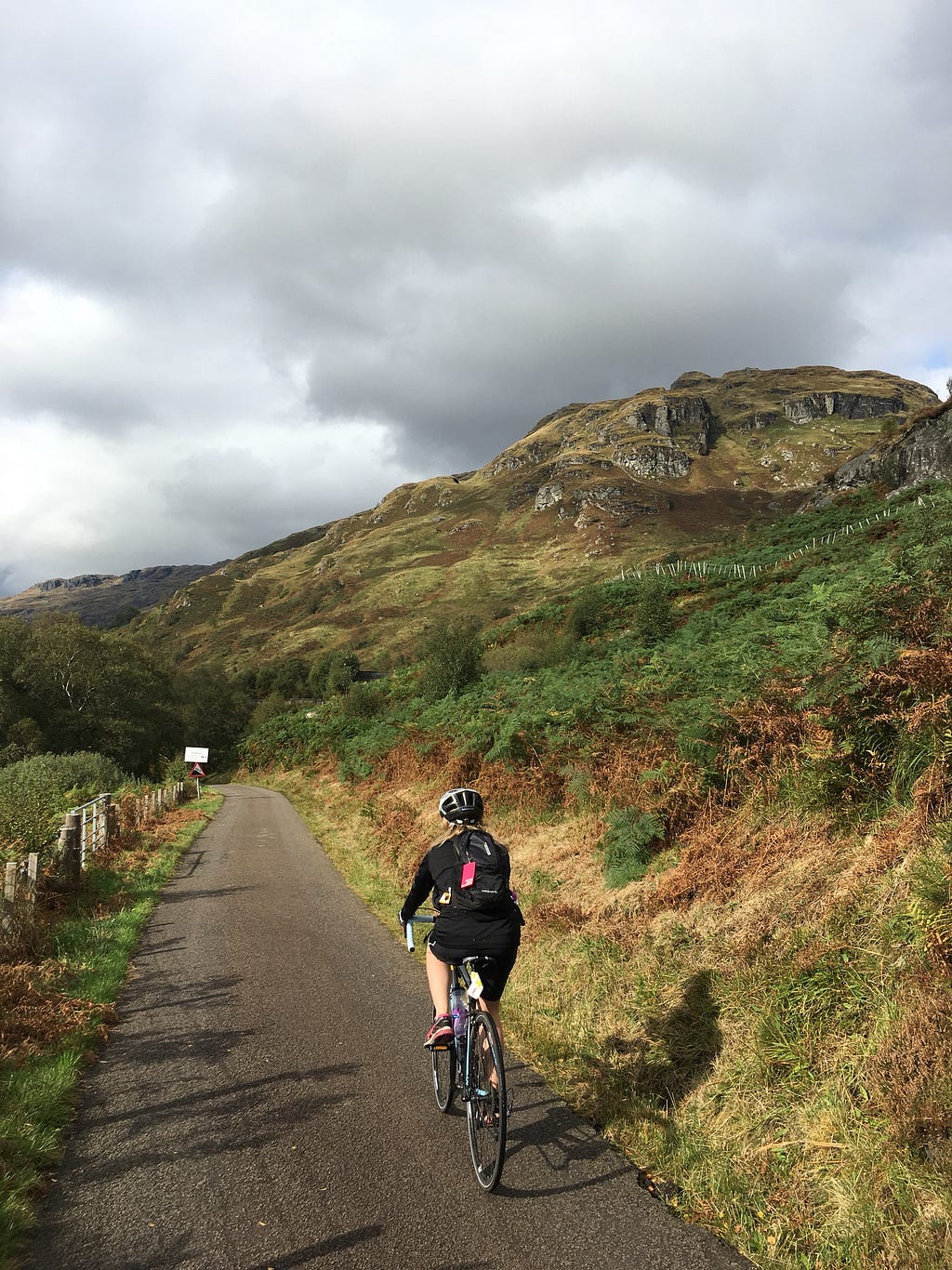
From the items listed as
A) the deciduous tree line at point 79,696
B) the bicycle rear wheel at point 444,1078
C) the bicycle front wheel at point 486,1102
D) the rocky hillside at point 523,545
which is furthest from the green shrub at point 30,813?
the rocky hillside at point 523,545

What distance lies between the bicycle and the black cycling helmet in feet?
3.17

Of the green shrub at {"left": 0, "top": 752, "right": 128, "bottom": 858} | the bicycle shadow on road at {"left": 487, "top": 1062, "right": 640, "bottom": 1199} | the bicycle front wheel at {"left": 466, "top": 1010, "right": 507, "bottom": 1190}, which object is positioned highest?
the green shrub at {"left": 0, "top": 752, "right": 128, "bottom": 858}

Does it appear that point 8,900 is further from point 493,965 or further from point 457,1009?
point 493,965

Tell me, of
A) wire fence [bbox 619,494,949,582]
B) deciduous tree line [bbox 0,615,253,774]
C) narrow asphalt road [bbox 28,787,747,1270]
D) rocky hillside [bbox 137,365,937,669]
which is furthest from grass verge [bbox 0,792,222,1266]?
rocky hillside [bbox 137,365,937,669]

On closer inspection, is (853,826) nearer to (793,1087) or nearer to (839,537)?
(793,1087)

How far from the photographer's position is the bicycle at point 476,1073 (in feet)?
13.3

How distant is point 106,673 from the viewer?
144 feet

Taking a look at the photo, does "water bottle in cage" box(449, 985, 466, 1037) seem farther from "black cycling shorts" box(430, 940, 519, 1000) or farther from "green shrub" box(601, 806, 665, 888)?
"green shrub" box(601, 806, 665, 888)

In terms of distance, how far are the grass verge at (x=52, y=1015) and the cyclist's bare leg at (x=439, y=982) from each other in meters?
2.62

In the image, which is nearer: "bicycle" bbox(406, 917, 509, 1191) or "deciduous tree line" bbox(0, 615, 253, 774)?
"bicycle" bbox(406, 917, 509, 1191)

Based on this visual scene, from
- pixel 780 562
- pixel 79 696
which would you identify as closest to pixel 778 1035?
pixel 780 562

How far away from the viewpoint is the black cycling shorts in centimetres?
455

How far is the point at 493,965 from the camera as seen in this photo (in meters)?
4.57

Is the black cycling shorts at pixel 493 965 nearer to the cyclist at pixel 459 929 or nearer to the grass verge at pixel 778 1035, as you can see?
the cyclist at pixel 459 929
